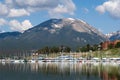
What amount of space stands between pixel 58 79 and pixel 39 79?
5.69 m

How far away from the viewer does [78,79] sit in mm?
108375

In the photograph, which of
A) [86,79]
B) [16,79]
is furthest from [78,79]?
[16,79]

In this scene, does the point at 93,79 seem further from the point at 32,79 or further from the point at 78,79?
the point at 32,79

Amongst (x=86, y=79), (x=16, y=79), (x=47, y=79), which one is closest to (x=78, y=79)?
(x=86, y=79)

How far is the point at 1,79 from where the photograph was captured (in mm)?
110000

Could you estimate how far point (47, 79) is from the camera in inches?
4343

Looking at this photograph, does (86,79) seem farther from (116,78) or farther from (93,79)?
(116,78)

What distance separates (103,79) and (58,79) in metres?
13.9

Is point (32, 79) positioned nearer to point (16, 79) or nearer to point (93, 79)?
point (16, 79)

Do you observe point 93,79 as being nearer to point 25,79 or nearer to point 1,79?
point 25,79

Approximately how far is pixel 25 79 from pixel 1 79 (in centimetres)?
719

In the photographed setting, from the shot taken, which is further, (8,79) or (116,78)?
(8,79)

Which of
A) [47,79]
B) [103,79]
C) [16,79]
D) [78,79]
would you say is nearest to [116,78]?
[103,79]

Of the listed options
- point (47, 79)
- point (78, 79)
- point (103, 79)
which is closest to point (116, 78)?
point (103, 79)
